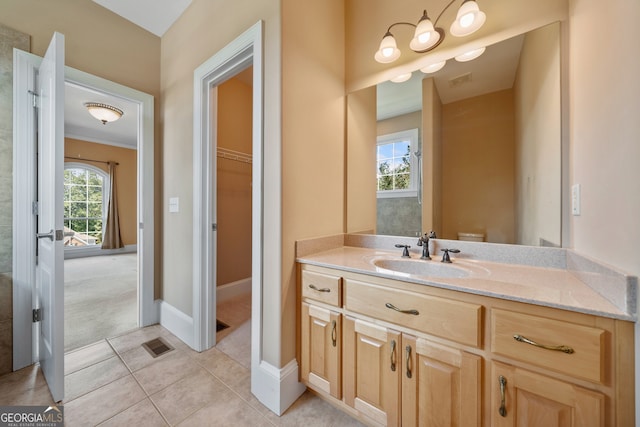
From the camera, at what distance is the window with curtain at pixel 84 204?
5.66 metres

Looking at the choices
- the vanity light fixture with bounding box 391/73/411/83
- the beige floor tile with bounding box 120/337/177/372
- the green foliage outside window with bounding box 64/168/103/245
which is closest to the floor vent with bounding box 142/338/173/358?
the beige floor tile with bounding box 120/337/177/372

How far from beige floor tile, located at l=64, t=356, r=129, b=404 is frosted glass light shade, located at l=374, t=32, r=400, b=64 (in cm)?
274

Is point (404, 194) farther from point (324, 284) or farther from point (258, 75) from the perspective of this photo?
point (258, 75)

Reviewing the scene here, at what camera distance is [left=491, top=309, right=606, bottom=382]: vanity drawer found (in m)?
0.68

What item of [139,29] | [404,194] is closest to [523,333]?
[404,194]

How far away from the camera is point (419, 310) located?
0.98 metres

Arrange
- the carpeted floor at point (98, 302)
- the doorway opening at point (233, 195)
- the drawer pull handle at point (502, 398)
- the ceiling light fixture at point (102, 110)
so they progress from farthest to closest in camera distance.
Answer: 1. the ceiling light fixture at point (102, 110)
2. the doorway opening at point (233, 195)
3. the carpeted floor at point (98, 302)
4. the drawer pull handle at point (502, 398)

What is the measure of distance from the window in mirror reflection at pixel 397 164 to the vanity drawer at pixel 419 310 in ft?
2.78

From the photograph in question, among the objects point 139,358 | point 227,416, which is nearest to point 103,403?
point 139,358

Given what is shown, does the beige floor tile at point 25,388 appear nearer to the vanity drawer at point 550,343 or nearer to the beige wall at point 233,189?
Answer: the beige wall at point 233,189

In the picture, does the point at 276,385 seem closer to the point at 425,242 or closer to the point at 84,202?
the point at 425,242

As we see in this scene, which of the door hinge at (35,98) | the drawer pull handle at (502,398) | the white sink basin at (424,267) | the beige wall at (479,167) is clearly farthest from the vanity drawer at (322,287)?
the door hinge at (35,98)

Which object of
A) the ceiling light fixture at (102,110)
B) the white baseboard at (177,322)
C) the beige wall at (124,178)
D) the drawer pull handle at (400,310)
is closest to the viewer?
the drawer pull handle at (400,310)

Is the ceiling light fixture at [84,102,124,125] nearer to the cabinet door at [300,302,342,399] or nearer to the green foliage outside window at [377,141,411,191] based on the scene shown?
the green foliage outside window at [377,141,411,191]
